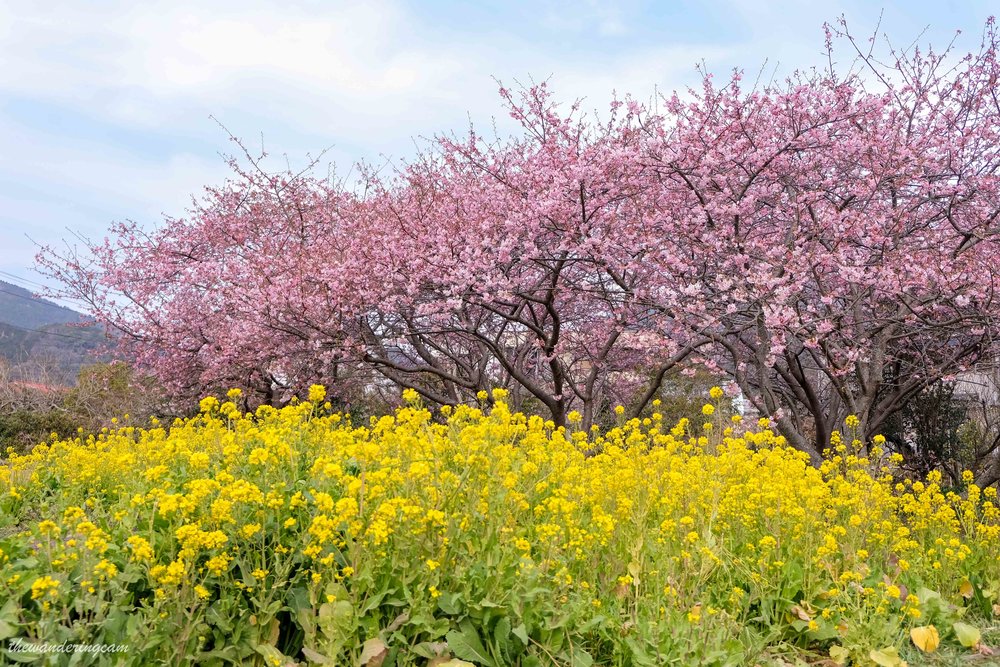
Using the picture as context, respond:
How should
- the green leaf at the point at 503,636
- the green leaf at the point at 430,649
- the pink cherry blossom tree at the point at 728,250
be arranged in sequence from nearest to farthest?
1. the green leaf at the point at 430,649
2. the green leaf at the point at 503,636
3. the pink cherry blossom tree at the point at 728,250

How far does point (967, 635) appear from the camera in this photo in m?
4.20

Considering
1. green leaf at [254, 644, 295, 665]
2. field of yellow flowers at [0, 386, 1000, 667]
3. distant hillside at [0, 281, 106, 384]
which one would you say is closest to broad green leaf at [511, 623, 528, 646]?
field of yellow flowers at [0, 386, 1000, 667]

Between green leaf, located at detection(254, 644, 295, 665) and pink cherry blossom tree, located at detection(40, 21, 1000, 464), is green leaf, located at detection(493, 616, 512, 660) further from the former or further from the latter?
pink cherry blossom tree, located at detection(40, 21, 1000, 464)

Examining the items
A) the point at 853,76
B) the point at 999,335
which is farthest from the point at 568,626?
the point at 853,76

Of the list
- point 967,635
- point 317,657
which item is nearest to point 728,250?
point 967,635

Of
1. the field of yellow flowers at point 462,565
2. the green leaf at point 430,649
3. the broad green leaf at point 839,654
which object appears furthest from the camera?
the broad green leaf at point 839,654

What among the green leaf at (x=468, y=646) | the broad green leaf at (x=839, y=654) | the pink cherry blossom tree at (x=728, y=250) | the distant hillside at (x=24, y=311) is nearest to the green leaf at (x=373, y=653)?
the green leaf at (x=468, y=646)

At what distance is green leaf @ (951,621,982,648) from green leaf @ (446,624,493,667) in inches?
115

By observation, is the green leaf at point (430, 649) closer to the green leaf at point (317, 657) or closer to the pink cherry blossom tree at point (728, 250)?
the green leaf at point (317, 657)

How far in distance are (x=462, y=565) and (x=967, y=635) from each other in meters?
3.04

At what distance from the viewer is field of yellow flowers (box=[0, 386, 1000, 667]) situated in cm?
285

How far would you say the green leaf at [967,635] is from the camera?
4184mm

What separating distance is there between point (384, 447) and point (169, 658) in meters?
1.66

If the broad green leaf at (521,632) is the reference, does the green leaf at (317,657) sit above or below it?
below
